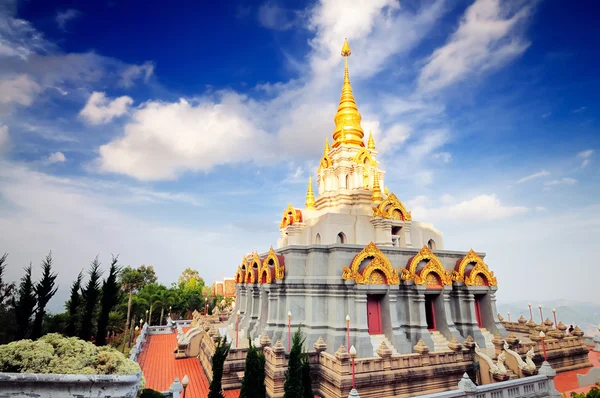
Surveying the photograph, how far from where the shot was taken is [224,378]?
1581 cm

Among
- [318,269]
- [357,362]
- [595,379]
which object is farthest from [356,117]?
[595,379]

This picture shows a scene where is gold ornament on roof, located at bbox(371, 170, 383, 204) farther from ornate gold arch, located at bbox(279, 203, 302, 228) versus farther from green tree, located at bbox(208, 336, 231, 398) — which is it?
green tree, located at bbox(208, 336, 231, 398)

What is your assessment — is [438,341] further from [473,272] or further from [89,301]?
[89,301]

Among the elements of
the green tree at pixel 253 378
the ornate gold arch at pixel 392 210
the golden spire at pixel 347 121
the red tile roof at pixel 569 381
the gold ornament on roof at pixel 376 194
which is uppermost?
the golden spire at pixel 347 121

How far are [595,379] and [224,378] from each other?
1653cm

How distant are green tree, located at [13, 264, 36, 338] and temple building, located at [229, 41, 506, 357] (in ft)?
37.4

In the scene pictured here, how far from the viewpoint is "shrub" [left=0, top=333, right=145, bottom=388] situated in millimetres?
6523

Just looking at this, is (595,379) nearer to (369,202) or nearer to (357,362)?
(357,362)

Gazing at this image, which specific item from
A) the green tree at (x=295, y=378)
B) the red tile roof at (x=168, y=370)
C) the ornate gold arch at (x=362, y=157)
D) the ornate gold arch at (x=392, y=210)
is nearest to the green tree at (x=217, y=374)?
the green tree at (x=295, y=378)

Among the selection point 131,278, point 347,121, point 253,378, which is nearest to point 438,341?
point 253,378

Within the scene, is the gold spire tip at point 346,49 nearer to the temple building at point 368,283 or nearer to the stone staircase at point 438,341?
the temple building at point 368,283

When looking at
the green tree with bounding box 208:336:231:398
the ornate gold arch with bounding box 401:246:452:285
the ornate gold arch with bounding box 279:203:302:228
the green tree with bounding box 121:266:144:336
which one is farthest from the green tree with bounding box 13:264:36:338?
the green tree with bounding box 121:266:144:336

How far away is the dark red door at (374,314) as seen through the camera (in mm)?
17781

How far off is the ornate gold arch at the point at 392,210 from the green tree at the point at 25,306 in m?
18.9
